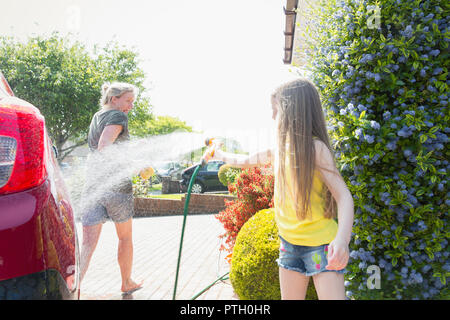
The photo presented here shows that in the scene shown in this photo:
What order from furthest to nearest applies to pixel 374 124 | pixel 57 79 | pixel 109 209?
pixel 57 79 < pixel 109 209 < pixel 374 124

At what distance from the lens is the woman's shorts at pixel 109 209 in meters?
3.17

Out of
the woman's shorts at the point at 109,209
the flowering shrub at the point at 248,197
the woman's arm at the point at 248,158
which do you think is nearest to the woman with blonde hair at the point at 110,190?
the woman's shorts at the point at 109,209

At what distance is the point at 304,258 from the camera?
185cm

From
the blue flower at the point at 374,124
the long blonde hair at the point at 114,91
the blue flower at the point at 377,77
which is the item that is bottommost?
the long blonde hair at the point at 114,91

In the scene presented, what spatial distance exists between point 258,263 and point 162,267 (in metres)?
2.24

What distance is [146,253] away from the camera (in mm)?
5965

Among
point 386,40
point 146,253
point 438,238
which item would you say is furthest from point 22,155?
point 146,253

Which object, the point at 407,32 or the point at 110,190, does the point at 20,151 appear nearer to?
the point at 110,190

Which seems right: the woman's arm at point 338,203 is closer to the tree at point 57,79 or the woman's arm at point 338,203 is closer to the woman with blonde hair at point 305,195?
the woman with blonde hair at point 305,195

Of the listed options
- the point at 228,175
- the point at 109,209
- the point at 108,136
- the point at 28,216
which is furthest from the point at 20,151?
the point at 228,175

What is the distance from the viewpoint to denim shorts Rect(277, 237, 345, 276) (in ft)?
5.86

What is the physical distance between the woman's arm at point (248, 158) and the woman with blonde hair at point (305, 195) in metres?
0.27

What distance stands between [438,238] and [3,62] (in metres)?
21.4

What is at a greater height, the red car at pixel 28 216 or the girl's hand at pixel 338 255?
the red car at pixel 28 216
